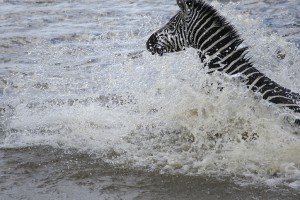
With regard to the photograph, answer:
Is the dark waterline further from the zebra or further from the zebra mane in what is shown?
the zebra mane

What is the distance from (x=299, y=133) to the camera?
4.90 m

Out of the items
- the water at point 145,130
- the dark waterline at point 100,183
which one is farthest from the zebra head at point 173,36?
the dark waterline at point 100,183

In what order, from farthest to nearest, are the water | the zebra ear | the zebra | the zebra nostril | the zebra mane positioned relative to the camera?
1. the zebra nostril
2. the zebra ear
3. the zebra mane
4. the zebra
5. the water

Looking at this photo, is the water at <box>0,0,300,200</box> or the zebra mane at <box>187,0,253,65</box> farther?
the zebra mane at <box>187,0,253,65</box>

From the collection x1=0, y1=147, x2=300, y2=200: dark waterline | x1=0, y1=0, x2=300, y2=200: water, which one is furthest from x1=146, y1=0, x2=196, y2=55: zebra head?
x1=0, y1=147, x2=300, y2=200: dark waterline

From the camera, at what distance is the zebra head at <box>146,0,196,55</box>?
17.9 ft

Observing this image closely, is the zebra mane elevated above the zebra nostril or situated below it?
above

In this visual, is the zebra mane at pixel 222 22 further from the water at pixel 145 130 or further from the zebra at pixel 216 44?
the water at pixel 145 130

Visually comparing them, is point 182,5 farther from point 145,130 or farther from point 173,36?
point 145,130

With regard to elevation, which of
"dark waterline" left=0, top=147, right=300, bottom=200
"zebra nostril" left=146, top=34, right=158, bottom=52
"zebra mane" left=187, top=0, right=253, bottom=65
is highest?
"zebra mane" left=187, top=0, right=253, bottom=65

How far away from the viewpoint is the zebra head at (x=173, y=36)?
17.9 ft

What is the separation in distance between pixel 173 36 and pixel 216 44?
55cm

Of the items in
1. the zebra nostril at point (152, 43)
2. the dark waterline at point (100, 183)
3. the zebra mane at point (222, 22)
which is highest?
the zebra mane at point (222, 22)

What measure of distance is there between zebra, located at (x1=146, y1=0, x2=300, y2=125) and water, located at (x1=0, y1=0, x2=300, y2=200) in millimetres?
108
